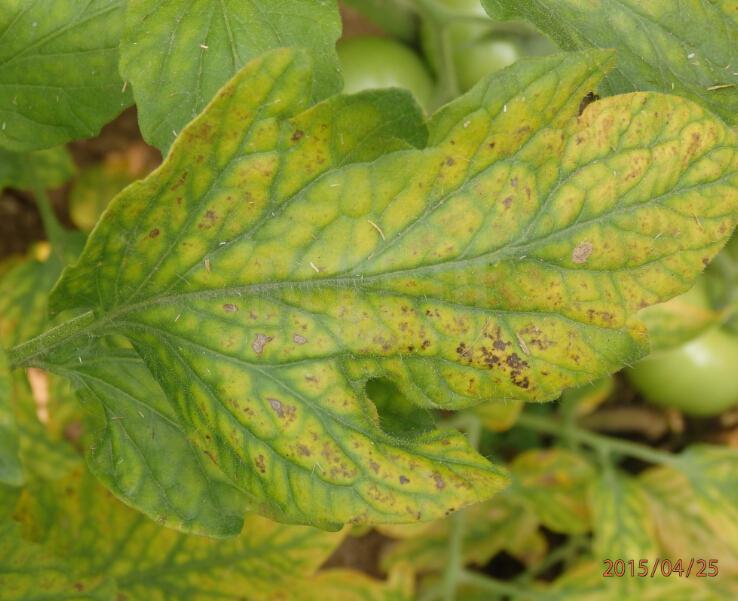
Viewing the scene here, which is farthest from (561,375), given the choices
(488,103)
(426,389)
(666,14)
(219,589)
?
(219,589)

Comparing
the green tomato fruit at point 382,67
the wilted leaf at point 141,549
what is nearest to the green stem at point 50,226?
the wilted leaf at point 141,549

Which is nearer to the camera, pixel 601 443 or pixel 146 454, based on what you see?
pixel 146 454

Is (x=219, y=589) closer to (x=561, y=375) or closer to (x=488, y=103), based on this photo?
(x=561, y=375)

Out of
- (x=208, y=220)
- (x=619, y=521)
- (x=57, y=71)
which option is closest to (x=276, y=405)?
(x=208, y=220)

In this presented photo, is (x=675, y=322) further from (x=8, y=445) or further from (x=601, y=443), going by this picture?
(x=8, y=445)

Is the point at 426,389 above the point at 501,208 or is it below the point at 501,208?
below

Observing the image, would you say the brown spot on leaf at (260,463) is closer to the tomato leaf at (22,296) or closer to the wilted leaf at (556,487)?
the tomato leaf at (22,296)
